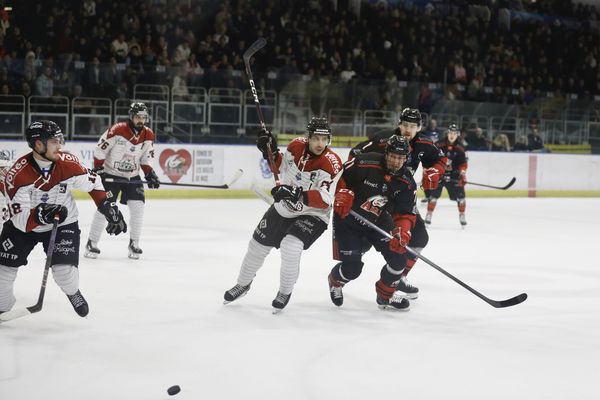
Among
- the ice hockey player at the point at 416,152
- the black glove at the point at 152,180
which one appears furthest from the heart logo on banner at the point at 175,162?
the ice hockey player at the point at 416,152

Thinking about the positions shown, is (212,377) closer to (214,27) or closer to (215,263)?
(215,263)

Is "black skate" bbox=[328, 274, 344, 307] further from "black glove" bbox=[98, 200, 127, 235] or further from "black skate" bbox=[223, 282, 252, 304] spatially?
"black glove" bbox=[98, 200, 127, 235]

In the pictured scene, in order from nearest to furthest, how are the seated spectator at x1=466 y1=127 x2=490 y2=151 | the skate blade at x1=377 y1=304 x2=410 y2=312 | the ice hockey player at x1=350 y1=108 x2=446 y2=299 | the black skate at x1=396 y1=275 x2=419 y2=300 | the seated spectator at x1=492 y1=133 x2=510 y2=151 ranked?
the skate blade at x1=377 y1=304 x2=410 y2=312, the ice hockey player at x1=350 y1=108 x2=446 y2=299, the black skate at x1=396 y1=275 x2=419 y2=300, the seated spectator at x1=466 y1=127 x2=490 y2=151, the seated spectator at x1=492 y1=133 x2=510 y2=151

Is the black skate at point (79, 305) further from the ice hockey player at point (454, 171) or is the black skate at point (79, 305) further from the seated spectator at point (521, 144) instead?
the seated spectator at point (521, 144)

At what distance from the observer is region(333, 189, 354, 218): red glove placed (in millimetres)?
4504

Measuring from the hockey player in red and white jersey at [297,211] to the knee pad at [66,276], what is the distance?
3.11 ft

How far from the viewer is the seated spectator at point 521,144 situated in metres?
14.2

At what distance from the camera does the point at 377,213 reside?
475 cm

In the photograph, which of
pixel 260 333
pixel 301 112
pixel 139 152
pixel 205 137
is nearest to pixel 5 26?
pixel 205 137

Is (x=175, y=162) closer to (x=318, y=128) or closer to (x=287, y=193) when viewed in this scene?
(x=318, y=128)

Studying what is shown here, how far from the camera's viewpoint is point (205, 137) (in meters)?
12.0

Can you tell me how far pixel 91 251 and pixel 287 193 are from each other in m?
2.55

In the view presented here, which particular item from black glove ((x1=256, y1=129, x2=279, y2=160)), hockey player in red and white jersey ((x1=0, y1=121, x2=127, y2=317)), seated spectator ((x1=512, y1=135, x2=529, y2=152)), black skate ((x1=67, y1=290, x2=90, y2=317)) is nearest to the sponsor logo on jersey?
hockey player in red and white jersey ((x1=0, y1=121, x2=127, y2=317))

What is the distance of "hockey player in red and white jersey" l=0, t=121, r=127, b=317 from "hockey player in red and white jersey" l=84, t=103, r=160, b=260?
2251 millimetres
